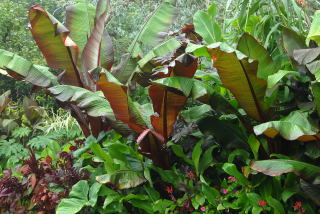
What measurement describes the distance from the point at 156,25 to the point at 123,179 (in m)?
2.21

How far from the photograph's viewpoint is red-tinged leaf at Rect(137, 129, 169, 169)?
3.38 meters

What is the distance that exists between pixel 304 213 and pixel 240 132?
0.77 meters

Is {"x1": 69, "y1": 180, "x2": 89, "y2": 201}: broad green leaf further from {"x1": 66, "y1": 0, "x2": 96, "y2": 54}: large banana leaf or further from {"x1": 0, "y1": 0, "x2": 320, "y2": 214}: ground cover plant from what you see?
{"x1": 66, "y1": 0, "x2": 96, "y2": 54}: large banana leaf

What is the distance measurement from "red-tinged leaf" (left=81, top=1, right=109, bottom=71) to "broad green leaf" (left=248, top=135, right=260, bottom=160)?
2.02 metres

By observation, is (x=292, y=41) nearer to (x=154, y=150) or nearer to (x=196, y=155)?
(x=196, y=155)


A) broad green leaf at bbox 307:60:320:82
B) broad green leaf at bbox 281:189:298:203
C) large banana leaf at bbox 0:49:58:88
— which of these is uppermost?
broad green leaf at bbox 307:60:320:82

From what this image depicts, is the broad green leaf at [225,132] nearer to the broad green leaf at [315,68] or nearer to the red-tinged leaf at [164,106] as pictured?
the red-tinged leaf at [164,106]

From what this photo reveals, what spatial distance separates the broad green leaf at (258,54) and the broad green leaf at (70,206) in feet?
5.61

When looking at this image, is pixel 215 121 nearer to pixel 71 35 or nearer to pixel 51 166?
pixel 51 166

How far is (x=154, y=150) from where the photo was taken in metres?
3.43

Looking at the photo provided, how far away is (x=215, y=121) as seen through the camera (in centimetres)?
329

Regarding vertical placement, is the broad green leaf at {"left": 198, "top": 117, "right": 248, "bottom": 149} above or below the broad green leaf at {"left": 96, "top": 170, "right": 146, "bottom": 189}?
above

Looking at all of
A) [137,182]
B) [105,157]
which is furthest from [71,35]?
[137,182]

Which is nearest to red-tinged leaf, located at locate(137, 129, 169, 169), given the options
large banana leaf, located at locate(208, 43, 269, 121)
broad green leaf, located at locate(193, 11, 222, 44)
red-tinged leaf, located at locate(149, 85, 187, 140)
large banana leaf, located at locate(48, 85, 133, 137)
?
red-tinged leaf, located at locate(149, 85, 187, 140)
